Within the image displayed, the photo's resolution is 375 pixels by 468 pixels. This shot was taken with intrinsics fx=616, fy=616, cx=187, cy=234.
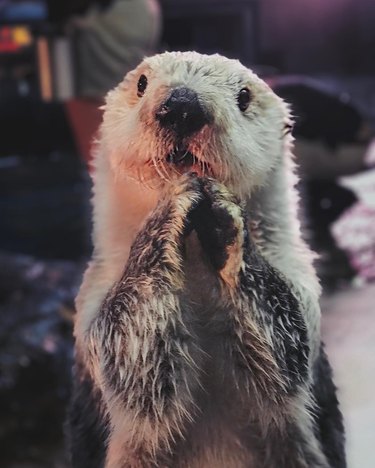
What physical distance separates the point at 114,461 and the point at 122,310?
0.50ft

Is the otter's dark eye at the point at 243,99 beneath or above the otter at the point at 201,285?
above

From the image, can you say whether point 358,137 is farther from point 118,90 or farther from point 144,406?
point 144,406

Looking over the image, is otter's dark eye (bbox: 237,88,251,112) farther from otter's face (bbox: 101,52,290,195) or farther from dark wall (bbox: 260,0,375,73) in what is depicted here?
dark wall (bbox: 260,0,375,73)

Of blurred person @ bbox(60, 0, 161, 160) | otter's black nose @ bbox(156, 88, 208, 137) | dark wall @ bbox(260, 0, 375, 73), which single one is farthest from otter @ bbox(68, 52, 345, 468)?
dark wall @ bbox(260, 0, 375, 73)

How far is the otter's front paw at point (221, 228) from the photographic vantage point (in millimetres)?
479

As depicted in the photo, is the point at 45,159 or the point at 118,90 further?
the point at 45,159

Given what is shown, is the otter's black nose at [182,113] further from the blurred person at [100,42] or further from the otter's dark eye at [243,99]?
the blurred person at [100,42]

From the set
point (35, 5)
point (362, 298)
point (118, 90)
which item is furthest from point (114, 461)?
point (35, 5)

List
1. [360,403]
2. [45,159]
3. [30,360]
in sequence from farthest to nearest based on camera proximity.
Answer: [30,360]
[45,159]
[360,403]

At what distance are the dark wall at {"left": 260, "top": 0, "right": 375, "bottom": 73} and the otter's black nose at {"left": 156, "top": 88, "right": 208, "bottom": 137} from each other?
0.40 metres

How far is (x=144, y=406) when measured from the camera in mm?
492

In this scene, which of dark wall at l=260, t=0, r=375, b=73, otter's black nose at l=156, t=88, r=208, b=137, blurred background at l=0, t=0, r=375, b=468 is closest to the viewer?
otter's black nose at l=156, t=88, r=208, b=137

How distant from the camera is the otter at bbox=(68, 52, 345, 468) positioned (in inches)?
19.0

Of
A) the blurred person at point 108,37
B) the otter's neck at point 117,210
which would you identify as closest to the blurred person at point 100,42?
the blurred person at point 108,37
